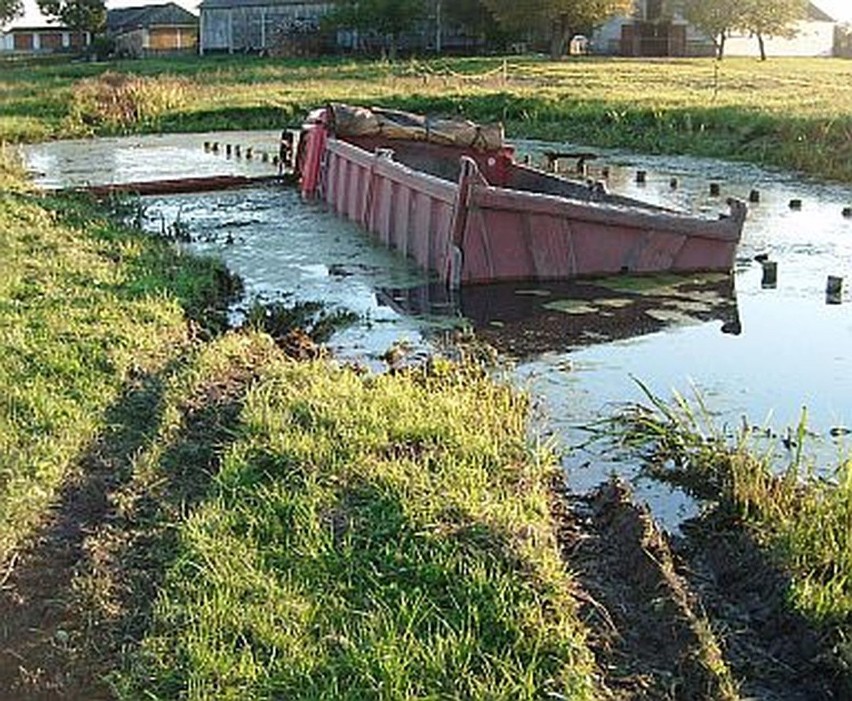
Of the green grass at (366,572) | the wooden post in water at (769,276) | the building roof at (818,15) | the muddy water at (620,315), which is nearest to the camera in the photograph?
the green grass at (366,572)

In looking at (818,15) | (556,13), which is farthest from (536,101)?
(818,15)

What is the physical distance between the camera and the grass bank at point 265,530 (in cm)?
441

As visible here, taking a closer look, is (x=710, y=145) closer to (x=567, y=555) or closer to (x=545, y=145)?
(x=545, y=145)

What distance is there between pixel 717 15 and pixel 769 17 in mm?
3826

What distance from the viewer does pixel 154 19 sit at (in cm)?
8319

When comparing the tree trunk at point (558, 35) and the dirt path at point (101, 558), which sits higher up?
the tree trunk at point (558, 35)

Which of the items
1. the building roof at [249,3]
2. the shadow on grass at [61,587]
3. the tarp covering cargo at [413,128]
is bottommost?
the shadow on grass at [61,587]

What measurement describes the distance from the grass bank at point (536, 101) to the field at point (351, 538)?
16566mm

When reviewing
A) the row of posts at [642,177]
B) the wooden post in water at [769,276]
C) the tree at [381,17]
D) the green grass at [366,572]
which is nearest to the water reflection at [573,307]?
the wooden post in water at [769,276]

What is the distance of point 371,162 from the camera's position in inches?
623

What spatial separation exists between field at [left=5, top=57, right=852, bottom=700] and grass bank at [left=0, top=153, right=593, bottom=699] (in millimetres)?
14

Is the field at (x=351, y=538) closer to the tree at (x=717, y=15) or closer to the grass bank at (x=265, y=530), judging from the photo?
the grass bank at (x=265, y=530)

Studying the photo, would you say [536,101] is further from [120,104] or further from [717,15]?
[717,15]

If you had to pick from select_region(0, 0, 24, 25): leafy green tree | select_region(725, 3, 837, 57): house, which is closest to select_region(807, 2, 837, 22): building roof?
select_region(725, 3, 837, 57): house
